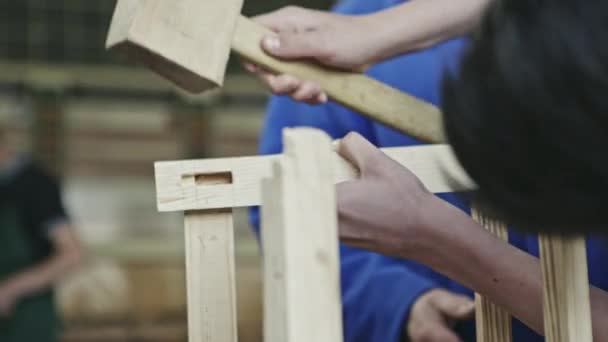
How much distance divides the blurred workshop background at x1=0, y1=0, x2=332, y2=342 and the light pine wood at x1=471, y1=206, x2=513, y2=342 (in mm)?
5229

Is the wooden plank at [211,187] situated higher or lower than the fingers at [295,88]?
lower

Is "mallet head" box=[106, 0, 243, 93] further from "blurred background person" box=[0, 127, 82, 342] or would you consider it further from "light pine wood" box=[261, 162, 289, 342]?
"blurred background person" box=[0, 127, 82, 342]

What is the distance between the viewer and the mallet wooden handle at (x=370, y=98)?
1.08m

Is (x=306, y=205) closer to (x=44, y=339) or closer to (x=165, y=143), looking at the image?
(x=44, y=339)

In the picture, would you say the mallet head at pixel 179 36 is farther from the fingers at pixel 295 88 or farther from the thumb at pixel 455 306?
the thumb at pixel 455 306

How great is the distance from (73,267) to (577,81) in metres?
3.08

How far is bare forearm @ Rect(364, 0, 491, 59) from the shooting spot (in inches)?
42.4

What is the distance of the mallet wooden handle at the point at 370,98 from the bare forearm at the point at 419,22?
49mm

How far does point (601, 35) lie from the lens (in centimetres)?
54

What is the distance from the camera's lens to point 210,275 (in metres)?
0.94

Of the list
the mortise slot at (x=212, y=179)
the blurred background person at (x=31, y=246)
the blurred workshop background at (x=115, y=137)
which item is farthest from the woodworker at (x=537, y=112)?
the blurred workshop background at (x=115, y=137)

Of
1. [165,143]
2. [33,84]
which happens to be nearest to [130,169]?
[165,143]

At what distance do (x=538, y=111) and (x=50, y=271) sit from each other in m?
3.04

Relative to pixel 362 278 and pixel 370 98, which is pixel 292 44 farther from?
pixel 362 278
